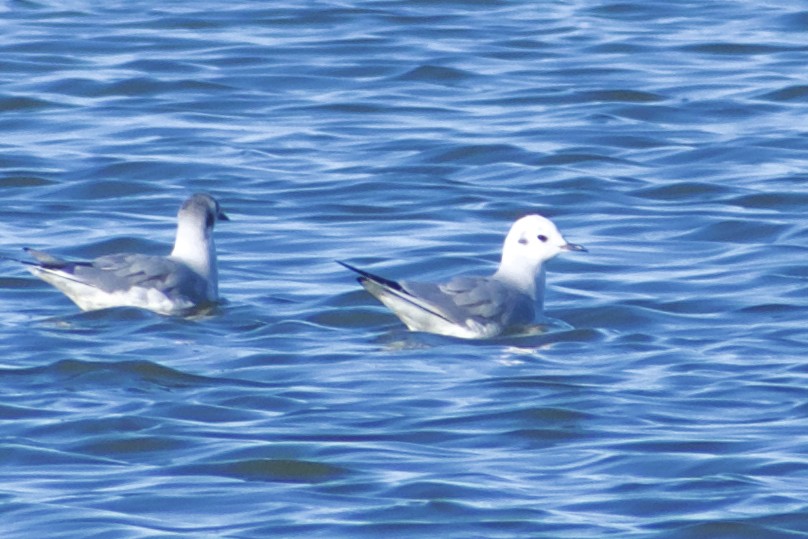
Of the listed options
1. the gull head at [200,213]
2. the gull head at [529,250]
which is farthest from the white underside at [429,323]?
the gull head at [200,213]

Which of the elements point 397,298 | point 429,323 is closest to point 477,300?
point 429,323

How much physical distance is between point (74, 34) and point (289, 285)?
801 cm

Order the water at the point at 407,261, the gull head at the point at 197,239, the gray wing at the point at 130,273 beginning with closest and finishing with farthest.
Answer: the water at the point at 407,261
the gray wing at the point at 130,273
the gull head at the point at 197,239

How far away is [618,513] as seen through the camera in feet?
29.4

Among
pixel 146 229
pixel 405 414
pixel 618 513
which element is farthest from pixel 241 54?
pixel 618 513

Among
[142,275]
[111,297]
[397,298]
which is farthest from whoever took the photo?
[142,275]

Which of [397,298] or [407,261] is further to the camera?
[407,261]

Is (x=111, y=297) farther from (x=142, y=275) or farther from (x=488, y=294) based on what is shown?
(x=488, y=294)

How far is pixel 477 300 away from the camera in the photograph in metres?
12.1

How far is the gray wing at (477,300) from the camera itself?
1191 cm

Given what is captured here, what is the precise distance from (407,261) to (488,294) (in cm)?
170

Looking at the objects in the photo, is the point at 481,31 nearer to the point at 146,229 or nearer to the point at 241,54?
the point at 241,54

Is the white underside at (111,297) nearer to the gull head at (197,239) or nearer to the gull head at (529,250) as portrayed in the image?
the gull head at (197,239)

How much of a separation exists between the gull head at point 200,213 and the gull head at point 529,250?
1.62 m
